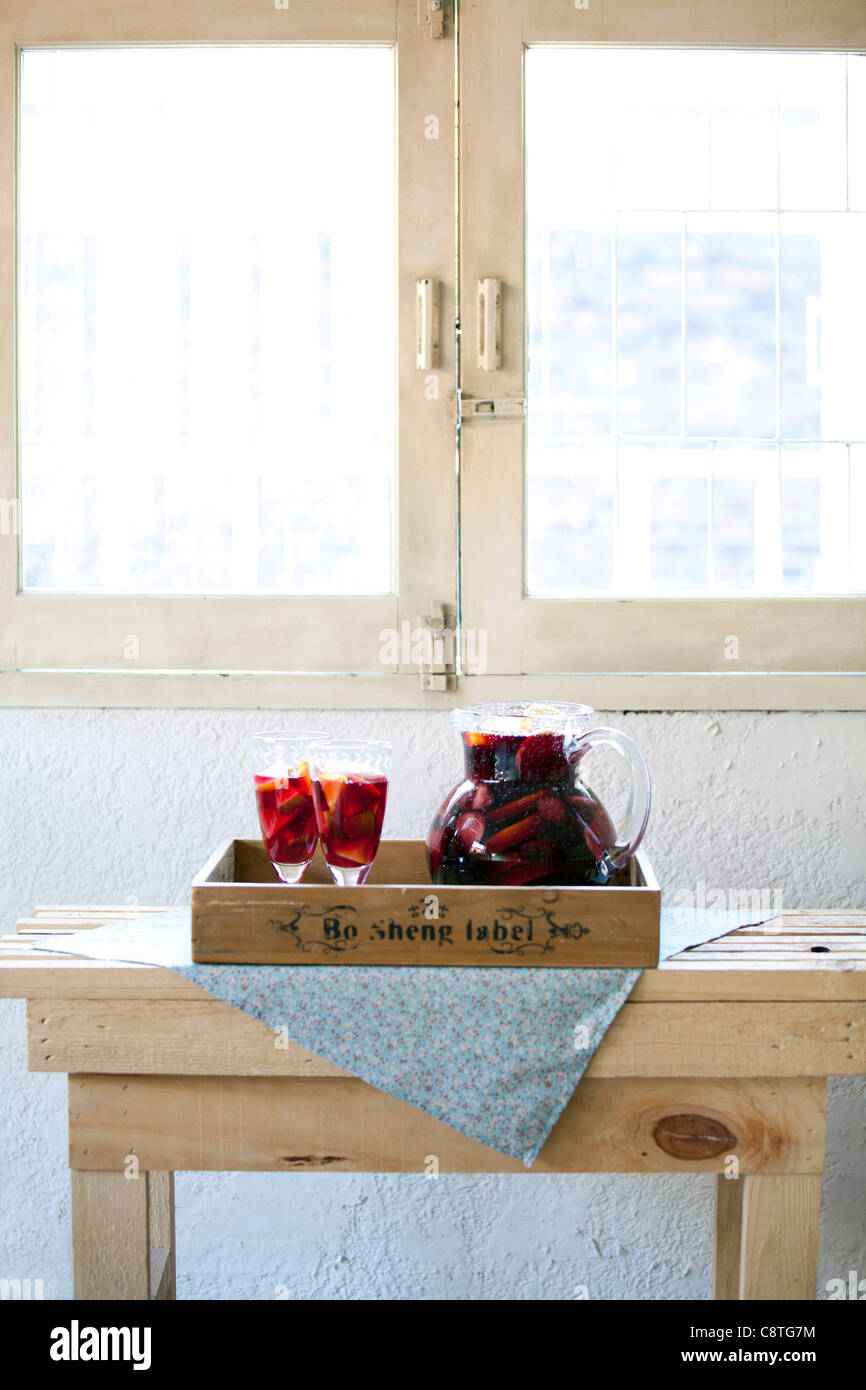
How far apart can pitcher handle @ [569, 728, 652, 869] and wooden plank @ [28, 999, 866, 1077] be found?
0.15 m

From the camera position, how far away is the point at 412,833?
172 cm

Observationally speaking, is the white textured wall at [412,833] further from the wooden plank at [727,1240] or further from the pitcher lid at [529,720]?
the pitcher lid at [529,720]

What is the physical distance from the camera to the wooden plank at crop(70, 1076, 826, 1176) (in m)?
1.13

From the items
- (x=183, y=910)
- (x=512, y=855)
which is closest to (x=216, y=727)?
(x=183, y=910)

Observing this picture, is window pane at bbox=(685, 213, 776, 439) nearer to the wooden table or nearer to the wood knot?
the wooden table

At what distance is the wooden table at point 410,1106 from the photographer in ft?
3.66

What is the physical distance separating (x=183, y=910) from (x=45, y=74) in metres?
1.20

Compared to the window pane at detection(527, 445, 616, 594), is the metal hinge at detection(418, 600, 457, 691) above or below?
below

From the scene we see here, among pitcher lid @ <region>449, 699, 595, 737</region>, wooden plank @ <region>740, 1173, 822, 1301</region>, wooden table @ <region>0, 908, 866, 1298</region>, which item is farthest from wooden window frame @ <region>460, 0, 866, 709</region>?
wooden plank @ <region>740, 1173, 822, 1301</region>

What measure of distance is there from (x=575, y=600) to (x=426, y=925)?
0.73 meters

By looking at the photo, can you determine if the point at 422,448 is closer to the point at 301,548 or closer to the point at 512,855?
the point at 301,548

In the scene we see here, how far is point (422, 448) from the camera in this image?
1690mm

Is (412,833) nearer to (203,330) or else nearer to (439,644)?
(439,644)

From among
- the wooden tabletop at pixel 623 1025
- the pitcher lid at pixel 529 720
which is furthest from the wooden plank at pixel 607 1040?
Answer: the pitcher lid at pixel 529 720
